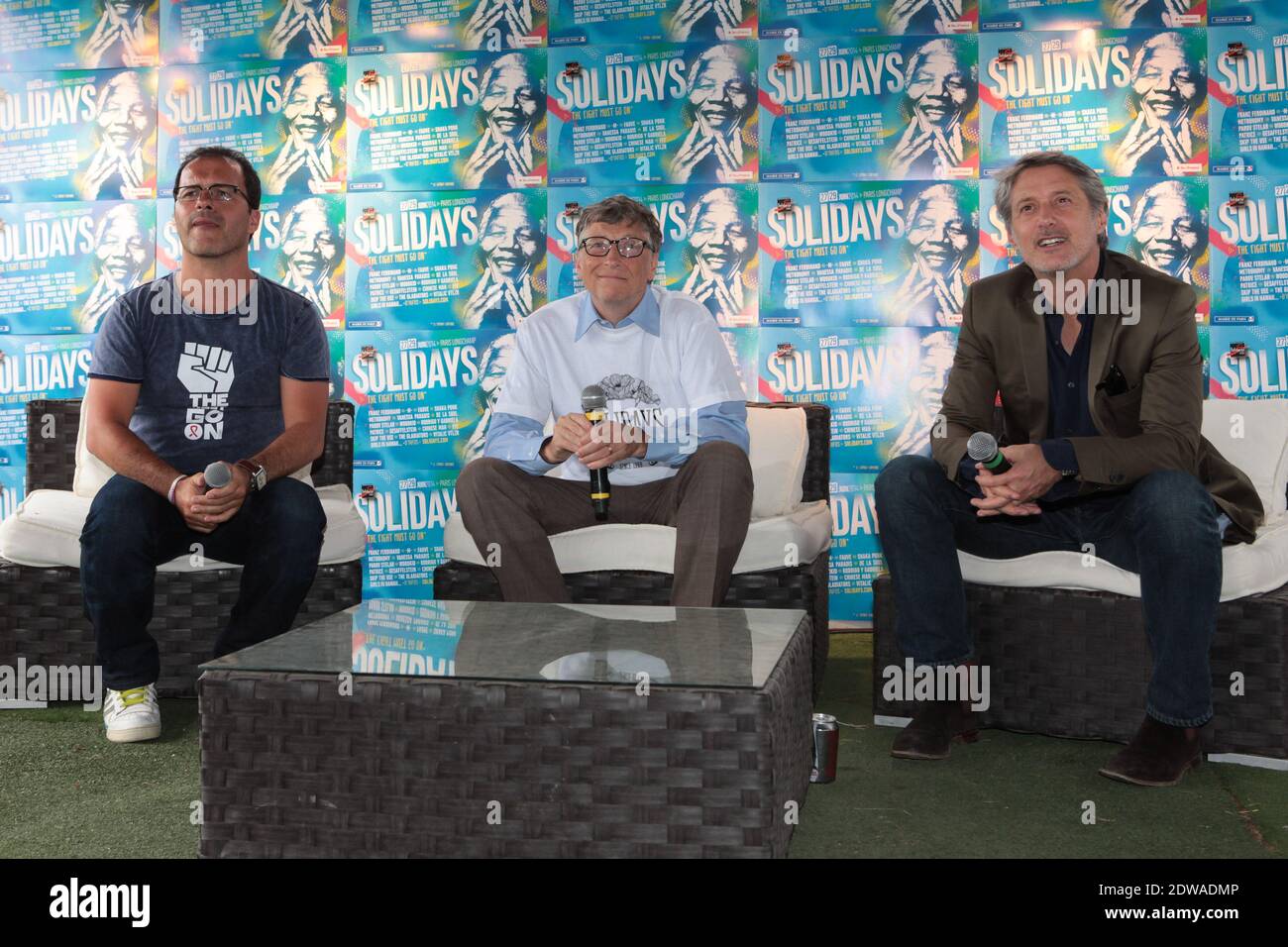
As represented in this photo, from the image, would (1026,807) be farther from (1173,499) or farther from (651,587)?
(651,587)

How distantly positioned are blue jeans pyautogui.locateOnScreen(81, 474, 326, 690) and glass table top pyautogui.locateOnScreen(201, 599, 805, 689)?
54 cm

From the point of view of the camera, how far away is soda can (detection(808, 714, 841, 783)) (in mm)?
1920

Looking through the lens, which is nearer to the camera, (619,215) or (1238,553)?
(1238,553)

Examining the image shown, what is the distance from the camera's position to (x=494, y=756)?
139 centimetres

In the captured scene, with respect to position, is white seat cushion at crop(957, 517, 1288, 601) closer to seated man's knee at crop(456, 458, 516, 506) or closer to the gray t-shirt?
seated man's knee at crop(456, 458, 516, 506)

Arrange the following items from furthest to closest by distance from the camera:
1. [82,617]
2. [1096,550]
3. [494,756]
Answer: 1. [82,617]
2. [1096,550]
3. [494,756]

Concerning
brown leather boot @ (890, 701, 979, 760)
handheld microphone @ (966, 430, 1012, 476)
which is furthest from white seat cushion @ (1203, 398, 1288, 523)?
brown leather boot @ (890, 701, 979, 760)

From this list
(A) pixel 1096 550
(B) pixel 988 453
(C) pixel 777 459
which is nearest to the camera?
(B) pixel 988 453

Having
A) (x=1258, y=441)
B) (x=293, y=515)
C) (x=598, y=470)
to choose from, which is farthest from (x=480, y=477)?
(x=1258, y=441)

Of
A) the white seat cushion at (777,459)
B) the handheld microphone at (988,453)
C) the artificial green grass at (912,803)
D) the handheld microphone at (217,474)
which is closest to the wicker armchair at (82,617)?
the artificial green grass at (912,803)

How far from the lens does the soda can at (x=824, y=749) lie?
75.6 inches

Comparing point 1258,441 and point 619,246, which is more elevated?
point 619,246

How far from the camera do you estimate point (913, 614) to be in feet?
7.20

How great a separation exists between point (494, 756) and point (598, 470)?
1055mm
